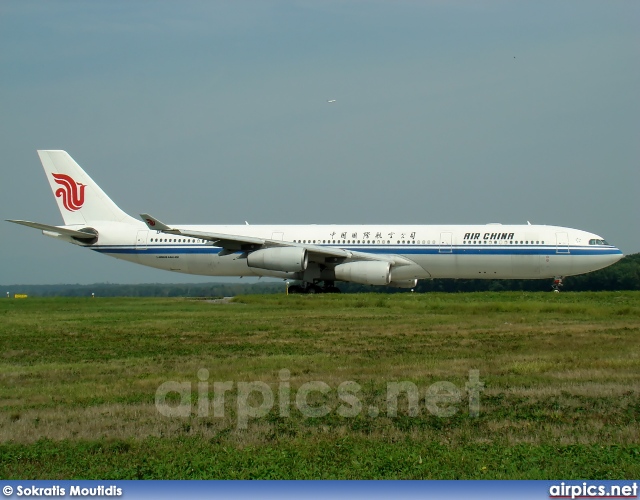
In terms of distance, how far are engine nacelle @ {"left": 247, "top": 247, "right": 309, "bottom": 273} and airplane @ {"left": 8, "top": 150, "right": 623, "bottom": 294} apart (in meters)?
0.05

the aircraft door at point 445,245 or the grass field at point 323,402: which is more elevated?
the aircraft door at point 445,245

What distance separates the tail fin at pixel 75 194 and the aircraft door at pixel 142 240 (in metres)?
1.99

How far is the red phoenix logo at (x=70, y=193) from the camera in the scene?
43.9 metres

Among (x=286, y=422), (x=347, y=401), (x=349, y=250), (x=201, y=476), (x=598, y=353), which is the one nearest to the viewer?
(x=201, y=476)

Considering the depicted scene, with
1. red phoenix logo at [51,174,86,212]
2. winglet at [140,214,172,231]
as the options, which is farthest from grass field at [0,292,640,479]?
red phoenix logo at [51,174,86,212]

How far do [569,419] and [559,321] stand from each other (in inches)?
540

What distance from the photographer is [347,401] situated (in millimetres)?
10570

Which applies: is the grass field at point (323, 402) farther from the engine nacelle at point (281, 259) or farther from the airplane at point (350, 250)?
the airplane at point (350, 250)

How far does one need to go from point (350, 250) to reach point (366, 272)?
3.08 meters

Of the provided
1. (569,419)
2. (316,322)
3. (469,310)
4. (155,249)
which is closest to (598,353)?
(569,419)

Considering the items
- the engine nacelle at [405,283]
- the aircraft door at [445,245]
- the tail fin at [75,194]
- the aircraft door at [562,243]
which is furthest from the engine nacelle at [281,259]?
the aircraft door at [562,243]

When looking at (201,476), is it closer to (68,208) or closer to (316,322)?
(316,322)

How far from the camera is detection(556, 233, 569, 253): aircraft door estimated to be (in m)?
38.4

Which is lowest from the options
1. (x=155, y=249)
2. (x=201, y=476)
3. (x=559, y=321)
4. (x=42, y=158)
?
(x=201, y=476)
